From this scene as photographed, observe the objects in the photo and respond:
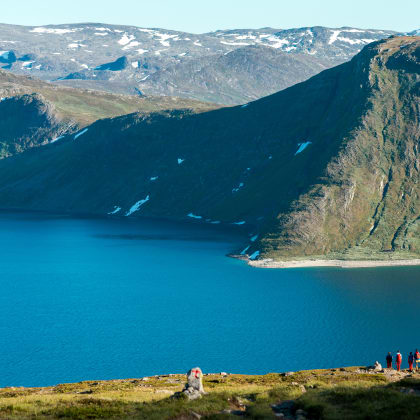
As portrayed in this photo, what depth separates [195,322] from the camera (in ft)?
456

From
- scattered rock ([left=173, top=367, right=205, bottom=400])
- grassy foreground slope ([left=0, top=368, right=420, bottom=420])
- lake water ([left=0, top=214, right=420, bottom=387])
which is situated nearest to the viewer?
grassy foreground slope ([left=0, top=368, right=420, bottom=420])

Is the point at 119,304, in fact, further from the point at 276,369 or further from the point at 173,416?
the point at 173,416

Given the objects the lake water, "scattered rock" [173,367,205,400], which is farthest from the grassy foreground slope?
the lake water

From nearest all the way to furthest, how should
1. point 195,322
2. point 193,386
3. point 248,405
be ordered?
point 248,405, point 193,386, point 195,322

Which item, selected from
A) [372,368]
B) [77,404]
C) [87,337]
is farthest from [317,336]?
[77,404]

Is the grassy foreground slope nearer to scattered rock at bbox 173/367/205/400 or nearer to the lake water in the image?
scattered rock at bbox 173/367/205/400

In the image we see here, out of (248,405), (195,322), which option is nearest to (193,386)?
A: (248,405)

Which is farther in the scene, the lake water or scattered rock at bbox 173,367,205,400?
the lake water

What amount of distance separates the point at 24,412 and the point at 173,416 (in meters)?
11.0

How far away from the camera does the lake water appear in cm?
11156

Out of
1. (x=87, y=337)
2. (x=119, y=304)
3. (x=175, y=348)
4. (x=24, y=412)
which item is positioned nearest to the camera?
(x=24, y=412)

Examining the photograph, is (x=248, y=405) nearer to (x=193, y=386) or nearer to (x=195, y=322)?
(x=193, y=386)

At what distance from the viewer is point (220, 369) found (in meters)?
107

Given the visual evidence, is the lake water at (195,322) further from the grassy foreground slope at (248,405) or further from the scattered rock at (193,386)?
the scattered rock at (193,386)
